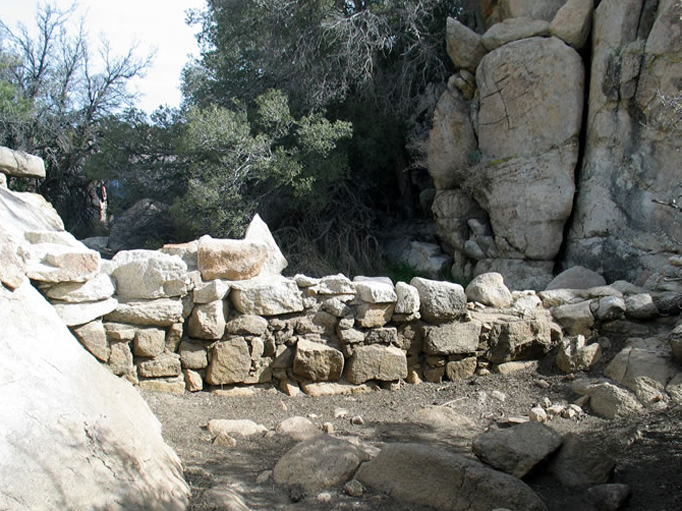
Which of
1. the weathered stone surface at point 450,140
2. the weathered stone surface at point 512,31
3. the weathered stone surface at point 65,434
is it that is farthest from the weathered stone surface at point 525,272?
the weathered stone surface at point 65,434

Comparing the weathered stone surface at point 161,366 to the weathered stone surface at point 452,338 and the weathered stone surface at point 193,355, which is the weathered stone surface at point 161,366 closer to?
the weathered stone surface at point 193,355

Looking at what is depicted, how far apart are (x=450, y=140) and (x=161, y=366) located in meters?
6.23

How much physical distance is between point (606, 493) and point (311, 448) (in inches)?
62.5

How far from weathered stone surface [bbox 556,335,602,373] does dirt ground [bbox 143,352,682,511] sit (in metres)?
0.11

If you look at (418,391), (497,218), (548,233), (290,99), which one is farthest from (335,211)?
(418,391)

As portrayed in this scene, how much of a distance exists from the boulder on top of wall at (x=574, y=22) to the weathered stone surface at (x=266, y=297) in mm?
5810

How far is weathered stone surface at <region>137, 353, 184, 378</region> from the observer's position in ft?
14.9

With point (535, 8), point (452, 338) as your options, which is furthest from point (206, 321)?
point (535, 8)

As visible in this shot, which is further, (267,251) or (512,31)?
(512,31)

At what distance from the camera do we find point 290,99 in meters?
10.4

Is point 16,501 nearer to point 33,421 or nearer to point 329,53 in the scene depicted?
point 33,421

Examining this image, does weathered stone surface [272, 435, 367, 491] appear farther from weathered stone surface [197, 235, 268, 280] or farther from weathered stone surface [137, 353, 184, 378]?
weathered stone surface [197, 235, 268, 280]

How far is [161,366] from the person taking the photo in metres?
4.59

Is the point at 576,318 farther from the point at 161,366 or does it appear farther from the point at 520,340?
the point at 161,366
